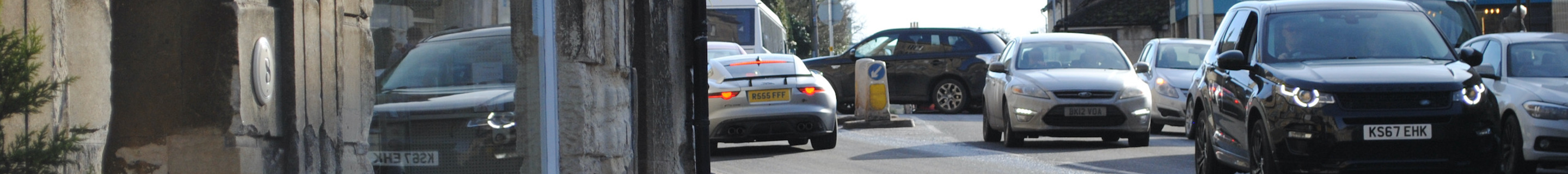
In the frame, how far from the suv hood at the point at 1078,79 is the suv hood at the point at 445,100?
7.70m

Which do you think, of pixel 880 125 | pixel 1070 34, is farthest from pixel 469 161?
pixel 880 125

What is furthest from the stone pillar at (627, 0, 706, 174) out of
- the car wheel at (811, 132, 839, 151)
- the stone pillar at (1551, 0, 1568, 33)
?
the stone pillar at (1551, 0, 1568, 33)

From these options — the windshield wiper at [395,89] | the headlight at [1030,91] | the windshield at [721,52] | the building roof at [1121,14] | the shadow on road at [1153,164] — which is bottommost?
the shadow on road at [1153,164]

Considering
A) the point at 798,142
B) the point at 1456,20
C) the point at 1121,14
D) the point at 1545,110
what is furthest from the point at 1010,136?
the point at 1121,14

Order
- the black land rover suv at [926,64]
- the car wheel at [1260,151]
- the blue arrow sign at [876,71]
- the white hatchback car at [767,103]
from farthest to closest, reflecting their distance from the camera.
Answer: the black land rover suv at [926,64]
the blue arrow sign at [876,71]
the white hatchback car at [767,103]
the car wheel at [1260,151]

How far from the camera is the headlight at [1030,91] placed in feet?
40.0

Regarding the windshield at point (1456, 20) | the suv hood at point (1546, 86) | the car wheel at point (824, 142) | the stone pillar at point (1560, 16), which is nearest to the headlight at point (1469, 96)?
the suv hood at point (1546, 86)

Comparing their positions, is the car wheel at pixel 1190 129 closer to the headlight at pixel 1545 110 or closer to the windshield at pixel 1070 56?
the windshield at pixel 1070 56

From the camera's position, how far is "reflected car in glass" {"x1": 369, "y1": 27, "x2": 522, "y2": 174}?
16.0 ft

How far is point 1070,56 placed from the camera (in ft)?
43.7

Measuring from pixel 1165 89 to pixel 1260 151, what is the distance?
310 inches

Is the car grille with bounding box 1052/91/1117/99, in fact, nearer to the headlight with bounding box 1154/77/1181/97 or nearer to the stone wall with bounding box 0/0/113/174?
the headlight with bounding box 1154/77/1181/97

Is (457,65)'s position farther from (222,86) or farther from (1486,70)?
(1486,70)

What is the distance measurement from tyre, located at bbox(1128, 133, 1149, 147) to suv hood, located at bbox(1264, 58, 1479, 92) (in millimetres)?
4857
